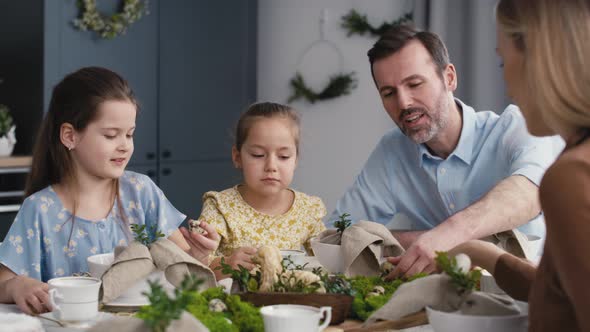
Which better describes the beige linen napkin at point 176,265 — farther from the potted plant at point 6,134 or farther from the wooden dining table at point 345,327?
the potted plant at point 6,134

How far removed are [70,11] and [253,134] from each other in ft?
7.15

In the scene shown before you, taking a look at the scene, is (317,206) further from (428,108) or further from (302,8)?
(302,8)

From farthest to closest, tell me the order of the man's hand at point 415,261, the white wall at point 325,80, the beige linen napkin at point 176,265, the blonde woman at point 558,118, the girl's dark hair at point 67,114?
the white wall at point 325,80 → the girl's dark hair at point 67,114 → the man's hand at point 415,261 → the beige linen napkin at point 176,265 → the blonde woman at point 558,118

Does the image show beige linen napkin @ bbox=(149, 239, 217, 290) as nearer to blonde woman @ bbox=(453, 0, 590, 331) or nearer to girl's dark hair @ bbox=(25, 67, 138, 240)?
girl's dark hair @ bbox=(25, 67, 138, 240)

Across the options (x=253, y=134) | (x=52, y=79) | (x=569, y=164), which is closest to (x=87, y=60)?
(x=52, y=79)

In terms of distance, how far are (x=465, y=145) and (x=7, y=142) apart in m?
2.46

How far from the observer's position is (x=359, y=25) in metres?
4.73

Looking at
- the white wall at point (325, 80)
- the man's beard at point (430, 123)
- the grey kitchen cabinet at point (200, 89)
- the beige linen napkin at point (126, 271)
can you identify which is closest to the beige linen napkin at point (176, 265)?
the beige linen napkin at point (126, 271)

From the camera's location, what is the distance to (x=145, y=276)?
5.05 ft

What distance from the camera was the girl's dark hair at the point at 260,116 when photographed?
2.44 metres

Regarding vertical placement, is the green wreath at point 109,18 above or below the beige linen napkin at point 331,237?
above

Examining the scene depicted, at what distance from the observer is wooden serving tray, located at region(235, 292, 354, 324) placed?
4.44 feet

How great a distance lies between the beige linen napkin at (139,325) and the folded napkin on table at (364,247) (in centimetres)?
61

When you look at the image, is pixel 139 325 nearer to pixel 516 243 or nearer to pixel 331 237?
pixel 331 237
